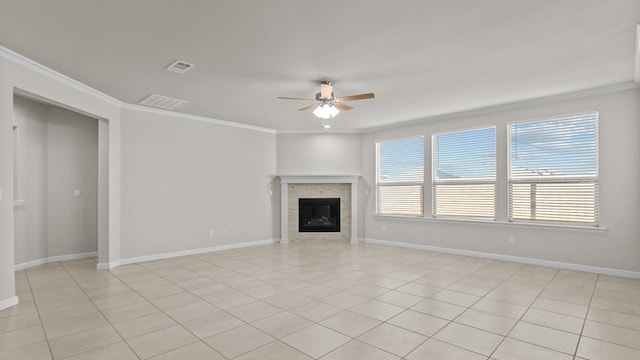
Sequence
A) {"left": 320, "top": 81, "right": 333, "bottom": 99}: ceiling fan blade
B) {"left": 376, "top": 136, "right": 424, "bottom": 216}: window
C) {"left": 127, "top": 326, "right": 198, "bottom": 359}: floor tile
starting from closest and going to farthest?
{"left": 127, "top": 326, "right": 198, "bottom": 359}: floor tile → {"left": 320, "top": 81, "right": 333, "bottom": 99}: ceiling fan blade → {"left": 376, "top": 136, "right": 424, "bottom": 216}: window

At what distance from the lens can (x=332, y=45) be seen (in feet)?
10.5

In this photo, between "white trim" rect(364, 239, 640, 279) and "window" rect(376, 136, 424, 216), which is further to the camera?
"window" rect(376, 136, 424, 216)

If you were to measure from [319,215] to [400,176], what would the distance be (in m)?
2.07

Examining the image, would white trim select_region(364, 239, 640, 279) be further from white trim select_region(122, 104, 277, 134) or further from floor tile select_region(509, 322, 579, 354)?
white trim select_region(122, 104, 277, 134)

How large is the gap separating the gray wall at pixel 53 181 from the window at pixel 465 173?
6427 mm

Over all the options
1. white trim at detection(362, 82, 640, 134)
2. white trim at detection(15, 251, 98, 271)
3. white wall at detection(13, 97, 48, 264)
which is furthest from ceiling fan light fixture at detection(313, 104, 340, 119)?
white trim at detection(15, 251, 98, 271)

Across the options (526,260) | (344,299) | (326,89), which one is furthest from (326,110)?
(526,260)

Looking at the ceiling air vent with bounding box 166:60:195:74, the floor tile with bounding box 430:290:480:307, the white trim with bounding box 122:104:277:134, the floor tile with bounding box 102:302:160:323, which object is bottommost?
the floor tile with bounding box 430:290:480:307

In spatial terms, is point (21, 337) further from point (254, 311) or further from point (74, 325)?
point (254, 311)

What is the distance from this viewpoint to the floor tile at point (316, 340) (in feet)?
8.30

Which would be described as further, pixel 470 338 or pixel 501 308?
pixel 501 308

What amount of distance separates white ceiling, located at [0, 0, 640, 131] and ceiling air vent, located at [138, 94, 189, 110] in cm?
20

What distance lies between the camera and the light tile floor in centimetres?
254

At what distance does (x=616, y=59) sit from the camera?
363 centimetres
